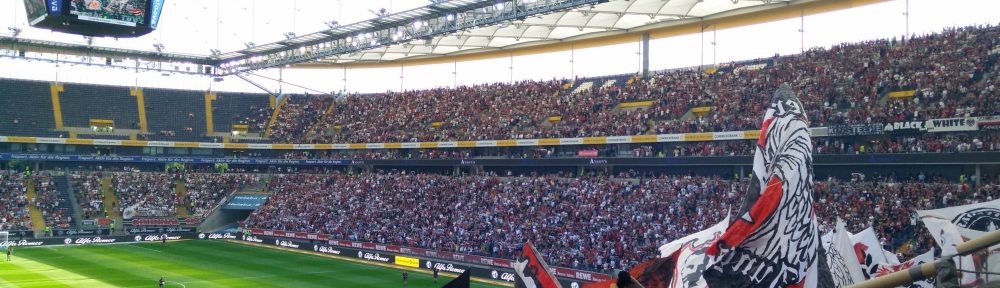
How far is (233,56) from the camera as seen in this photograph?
183ft

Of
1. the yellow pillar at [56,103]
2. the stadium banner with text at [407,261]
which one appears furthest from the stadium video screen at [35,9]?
the yellow pillar at [56,103]

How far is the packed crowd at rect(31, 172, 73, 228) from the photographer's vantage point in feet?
177

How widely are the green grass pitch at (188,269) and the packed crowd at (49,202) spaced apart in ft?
16.5

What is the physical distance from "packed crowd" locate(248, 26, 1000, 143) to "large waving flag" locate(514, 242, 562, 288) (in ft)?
92.8

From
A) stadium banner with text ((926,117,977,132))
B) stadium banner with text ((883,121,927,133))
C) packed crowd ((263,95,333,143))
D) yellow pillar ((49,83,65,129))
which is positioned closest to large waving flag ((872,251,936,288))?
stadium banner with text ((926,117,977,132))

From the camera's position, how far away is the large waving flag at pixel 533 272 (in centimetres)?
766

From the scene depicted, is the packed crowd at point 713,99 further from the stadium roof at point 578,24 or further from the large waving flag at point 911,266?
the large waving flag at point 911,266

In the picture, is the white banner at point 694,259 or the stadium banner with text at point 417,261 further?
the stadium banner with text at point 417,261

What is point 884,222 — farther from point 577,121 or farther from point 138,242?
point 138,242

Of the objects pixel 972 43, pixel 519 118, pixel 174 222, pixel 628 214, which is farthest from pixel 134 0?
pixel 174 222

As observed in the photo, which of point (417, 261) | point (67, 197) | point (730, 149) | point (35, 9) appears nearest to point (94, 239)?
point (67, 197)

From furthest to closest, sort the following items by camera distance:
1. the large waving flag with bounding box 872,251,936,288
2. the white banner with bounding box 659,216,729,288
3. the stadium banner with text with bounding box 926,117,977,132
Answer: the stadium banner with text with bounding box 926,117,977,132 → the large waving flag with bounding box 872,251,936,288 → the white banner with bounding box 659,216,729,288

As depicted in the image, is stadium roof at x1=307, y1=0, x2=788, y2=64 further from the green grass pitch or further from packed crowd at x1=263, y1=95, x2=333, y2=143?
the green grass pitch

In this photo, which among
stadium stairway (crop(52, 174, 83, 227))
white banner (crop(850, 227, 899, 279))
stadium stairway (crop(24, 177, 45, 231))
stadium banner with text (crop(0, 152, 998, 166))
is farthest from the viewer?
stadium stairway (crop(52, 174, 83, 227))
